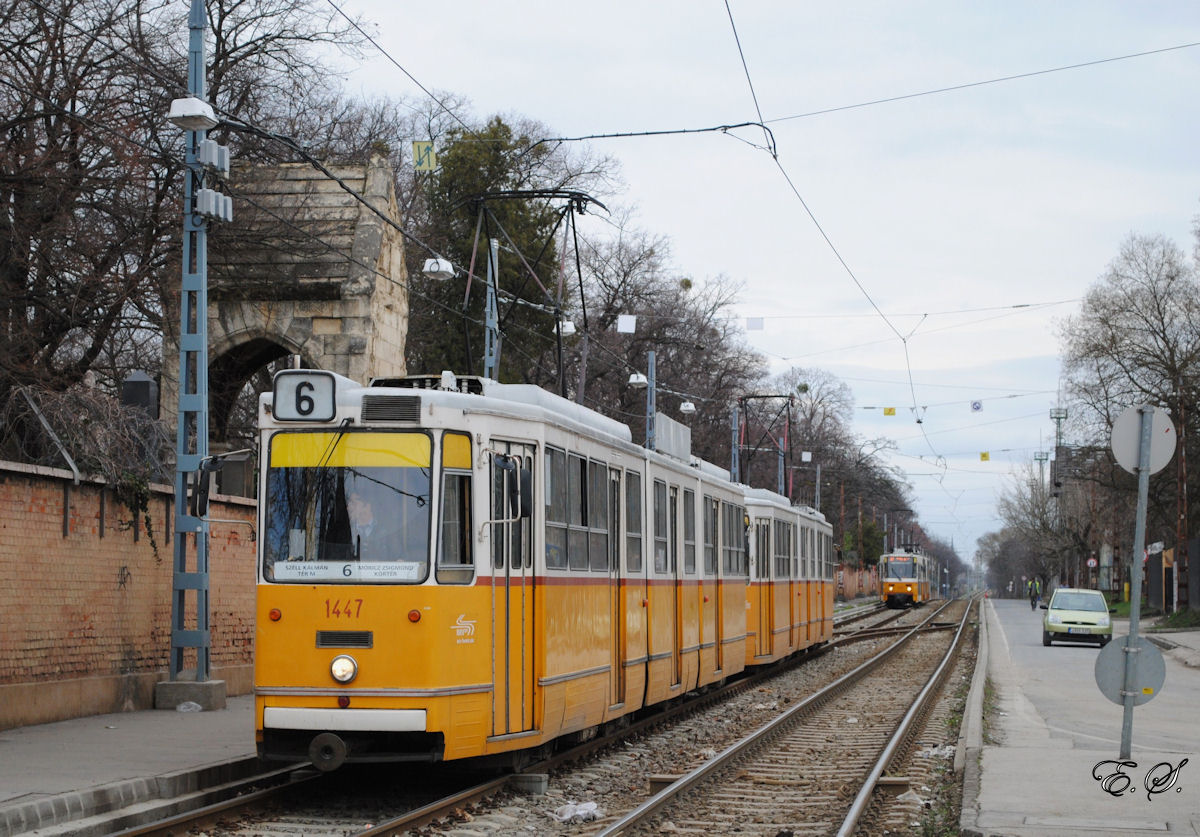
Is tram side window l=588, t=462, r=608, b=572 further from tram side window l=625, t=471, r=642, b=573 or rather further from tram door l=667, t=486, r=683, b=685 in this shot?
tram door l=667, t=486, r=683, b=685

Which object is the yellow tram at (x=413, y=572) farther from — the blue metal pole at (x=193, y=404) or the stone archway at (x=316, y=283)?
the stone archway at (x=316, y=283)

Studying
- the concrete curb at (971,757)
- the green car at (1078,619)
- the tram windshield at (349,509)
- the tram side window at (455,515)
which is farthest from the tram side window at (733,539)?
the green car at (1078,619)

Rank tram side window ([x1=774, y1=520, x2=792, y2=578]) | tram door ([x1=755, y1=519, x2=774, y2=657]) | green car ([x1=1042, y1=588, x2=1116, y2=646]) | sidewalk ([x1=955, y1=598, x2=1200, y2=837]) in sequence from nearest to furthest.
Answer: sidewalk ([x1=955, y1=598, x2=1200, y2=837])
tram door ([x1=755, y1=519, x2=774, y2=657])
tram side window ([x1=774, y1=520, x2=792, y2=578])
green car ([x1=1042, y1=588, x2=1116, y2=646])

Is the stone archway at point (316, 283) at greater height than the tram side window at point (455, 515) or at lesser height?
greater

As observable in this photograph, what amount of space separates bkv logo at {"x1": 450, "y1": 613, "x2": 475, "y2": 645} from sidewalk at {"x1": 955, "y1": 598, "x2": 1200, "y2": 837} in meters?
3.48

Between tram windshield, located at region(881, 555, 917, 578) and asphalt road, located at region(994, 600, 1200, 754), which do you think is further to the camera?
tram windshield, located at region(881, 555, 917, 578)

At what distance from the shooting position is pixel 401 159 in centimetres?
5162

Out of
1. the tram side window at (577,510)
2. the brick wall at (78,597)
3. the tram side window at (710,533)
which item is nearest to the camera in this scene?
the tram side window at (577,510)

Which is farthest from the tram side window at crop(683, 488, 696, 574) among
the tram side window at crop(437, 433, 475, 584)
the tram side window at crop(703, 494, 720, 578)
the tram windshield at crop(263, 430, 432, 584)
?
the tram windshield at crop(263, 430, 432, 584)

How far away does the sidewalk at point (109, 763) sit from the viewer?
30.9 ft

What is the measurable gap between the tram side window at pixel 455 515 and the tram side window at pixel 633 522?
369 cm

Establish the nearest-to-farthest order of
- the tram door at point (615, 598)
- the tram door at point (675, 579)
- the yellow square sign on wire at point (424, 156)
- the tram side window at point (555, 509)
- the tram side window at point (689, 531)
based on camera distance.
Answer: the tram side window at point (555, 509), the tram door at point (615, 598), the tram door at point (675, 579), the tram side window at point (689, 531), the yellow square sign on wire at point (424, 156)

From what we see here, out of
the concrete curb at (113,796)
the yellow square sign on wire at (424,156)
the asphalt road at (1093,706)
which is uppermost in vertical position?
the yellow square sign on wire at (424,156)

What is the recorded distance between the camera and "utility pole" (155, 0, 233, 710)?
15.6 metres
